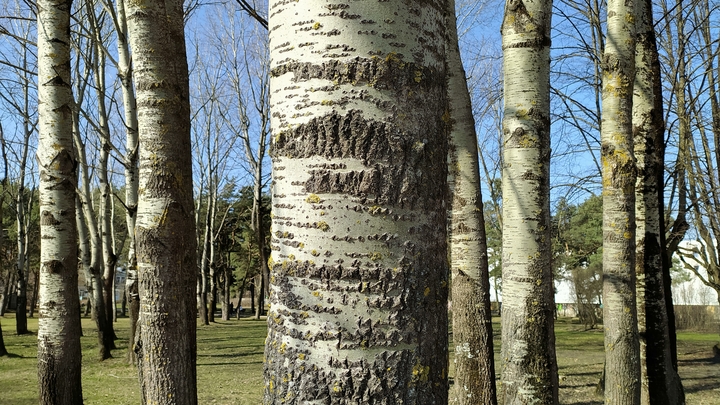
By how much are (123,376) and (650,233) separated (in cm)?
853

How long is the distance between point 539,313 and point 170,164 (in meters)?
2.76

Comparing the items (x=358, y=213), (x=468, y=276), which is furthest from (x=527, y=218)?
(x=358, y=213)

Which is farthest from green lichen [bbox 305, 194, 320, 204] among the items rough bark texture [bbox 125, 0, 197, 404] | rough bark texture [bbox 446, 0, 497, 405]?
rough bark texture [bbox 446, 0, 497, 405]

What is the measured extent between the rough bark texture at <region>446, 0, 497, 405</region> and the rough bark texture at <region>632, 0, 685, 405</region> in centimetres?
201

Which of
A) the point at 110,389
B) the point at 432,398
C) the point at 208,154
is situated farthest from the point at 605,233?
the point at 208,154

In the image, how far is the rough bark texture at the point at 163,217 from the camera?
3.79 meters

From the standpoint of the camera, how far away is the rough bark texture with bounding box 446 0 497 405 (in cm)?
→ 506

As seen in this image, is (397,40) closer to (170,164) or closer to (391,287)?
(391,287)

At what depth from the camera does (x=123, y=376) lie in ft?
32.0

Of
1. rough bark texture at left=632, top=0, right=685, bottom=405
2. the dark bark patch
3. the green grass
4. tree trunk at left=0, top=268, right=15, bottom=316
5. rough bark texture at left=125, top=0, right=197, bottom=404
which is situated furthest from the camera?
tree trunk at left=0, top=268, right=15, bottom=316

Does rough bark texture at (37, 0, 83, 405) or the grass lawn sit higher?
rough bark texture at (37, 0, 83, 405)

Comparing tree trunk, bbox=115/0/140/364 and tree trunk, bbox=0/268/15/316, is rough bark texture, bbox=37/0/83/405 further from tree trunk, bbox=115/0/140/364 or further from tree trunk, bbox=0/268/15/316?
tree trunk, bbox=0/268/15/316

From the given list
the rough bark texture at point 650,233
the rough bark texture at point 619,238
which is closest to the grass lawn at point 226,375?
the rough bark texture at point 650,233

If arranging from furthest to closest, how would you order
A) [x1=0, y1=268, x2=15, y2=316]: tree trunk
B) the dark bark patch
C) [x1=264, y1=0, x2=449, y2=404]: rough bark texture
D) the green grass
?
[x1=0, y1=268, x2=15, y2=316]: tree trunk, the green grass, the dark bark patch, [x1=264, y1=0, x2=449, y2=404]: rough bark texture
